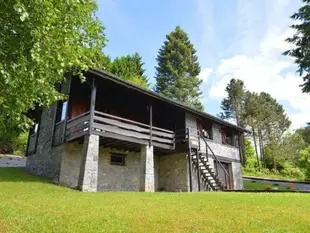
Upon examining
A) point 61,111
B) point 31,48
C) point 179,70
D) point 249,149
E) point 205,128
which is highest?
point 179,70

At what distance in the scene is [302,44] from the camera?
20656 millimetres

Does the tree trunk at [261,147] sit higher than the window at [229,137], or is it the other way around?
the tree trunk at [261,147]

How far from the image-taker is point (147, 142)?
52.4 ft

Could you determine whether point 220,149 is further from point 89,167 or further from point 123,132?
point 89,167

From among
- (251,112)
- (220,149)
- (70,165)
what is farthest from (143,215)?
(251,112)

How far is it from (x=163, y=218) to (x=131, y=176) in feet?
34.5

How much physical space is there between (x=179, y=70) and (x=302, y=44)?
22.0 meters

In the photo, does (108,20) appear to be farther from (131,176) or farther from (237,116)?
(237,116)

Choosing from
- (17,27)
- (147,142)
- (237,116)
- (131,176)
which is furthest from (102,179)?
(237,116)

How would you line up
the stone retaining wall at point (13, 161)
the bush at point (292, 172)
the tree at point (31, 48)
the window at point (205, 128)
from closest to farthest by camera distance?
the tree at point (31, 48) < the window at point (205, 128) < the stone retaining wall at point (13, 161) < the bush at point (292, 172)

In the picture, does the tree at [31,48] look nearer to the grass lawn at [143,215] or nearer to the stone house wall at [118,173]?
the grass lawn at [143,215]

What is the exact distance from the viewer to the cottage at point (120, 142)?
14.0 m

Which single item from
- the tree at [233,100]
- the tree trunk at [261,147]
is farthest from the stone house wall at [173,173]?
the tree at [233,100]

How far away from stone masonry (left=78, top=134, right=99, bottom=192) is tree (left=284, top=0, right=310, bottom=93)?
15.4 m
